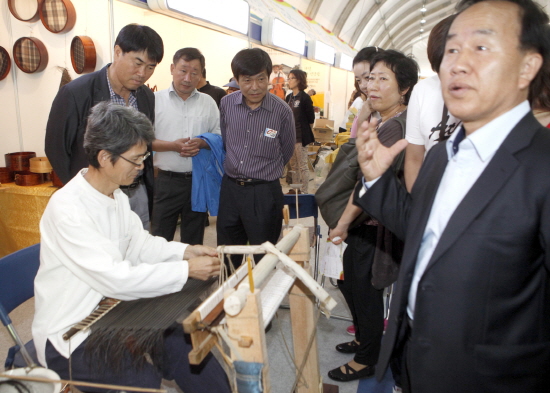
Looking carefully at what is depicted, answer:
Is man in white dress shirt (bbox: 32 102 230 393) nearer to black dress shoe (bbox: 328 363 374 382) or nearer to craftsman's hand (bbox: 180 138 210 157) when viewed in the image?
black dress shoe (bbox: 328 363 374 382)

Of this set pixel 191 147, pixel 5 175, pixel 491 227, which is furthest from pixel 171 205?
pixel 491 227

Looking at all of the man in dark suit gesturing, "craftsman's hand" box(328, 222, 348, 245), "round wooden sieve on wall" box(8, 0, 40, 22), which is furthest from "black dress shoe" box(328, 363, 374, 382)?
"round wooden sieve on wall" box(8, 0, 40, 22)

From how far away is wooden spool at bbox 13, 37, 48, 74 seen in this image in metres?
3.33

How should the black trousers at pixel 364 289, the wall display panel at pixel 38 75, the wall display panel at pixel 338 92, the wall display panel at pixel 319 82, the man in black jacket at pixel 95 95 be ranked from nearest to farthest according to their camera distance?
the black trousers at pixel 364 289 → the man in black jacket at pixel 95 95 → the wall display panel at pixel 38 75 → the wall display panel at pixel 319 82 → the wall display panel at pixel 338 92

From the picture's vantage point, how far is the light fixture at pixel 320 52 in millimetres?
7977

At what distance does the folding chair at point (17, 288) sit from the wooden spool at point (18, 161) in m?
2.08

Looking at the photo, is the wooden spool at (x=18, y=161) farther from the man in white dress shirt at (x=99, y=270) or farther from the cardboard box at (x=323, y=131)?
the cardboard box at (x=323, y=131)

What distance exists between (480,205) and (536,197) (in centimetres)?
10

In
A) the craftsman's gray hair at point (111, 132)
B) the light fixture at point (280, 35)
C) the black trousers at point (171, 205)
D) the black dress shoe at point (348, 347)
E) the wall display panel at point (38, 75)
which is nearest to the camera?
the craftsman's gray hair at point (111, 132)

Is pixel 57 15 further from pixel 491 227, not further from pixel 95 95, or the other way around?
pixel 491 227

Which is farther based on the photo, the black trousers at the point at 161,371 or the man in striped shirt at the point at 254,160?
the man in striped shirt at the point at 254,160

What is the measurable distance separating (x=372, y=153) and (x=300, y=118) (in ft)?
15.4

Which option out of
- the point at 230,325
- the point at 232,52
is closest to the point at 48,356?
the point at 230,325

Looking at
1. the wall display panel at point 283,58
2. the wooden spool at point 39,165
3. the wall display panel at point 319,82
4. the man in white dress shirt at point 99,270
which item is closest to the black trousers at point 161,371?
the man in white dress shirt at point 99,270
